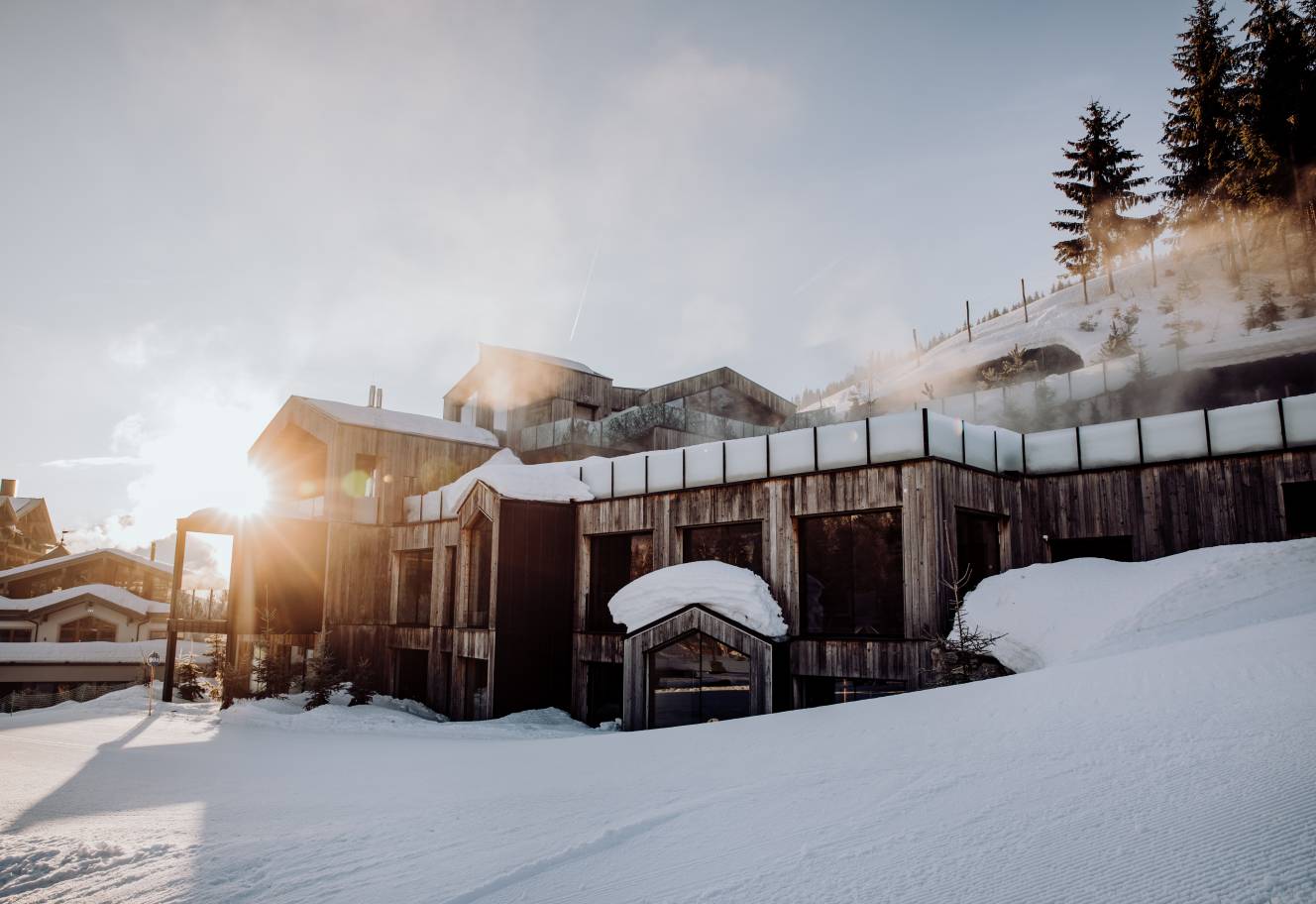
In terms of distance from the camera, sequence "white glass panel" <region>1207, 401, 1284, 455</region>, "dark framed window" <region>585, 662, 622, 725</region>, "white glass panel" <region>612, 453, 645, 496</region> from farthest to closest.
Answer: "white glass panel" <region>612, 453, 645, 496</region> < "dark framed window" <region>585, 662, 622, 725</region> < "white glass panel" <region>1207, 401, 1284, 455</region>

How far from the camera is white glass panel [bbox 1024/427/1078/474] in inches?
681

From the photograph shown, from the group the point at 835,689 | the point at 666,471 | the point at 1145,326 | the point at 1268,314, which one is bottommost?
the point at 835,689

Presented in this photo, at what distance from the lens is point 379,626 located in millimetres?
25938

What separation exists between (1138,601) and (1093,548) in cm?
590

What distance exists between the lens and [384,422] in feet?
89.2

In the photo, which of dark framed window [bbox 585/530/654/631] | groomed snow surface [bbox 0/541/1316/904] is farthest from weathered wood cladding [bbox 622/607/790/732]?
groomed snow surface [bbox 0/541/1316/904]

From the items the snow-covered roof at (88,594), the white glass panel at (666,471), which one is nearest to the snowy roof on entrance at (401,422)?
the white glass panel at (666,471)

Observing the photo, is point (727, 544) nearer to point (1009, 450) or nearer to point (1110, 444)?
point (1009, 450)

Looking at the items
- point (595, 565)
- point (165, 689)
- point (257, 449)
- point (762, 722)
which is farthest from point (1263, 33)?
point (165, 689)

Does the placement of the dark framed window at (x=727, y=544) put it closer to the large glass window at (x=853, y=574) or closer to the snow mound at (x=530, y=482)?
the large glass window at (x=853, y=574)

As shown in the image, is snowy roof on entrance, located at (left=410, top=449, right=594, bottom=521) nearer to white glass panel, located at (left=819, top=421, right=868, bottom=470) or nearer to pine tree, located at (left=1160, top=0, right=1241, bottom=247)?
white glass panel, located at (left=819, top=421, right=868, bottom=470)

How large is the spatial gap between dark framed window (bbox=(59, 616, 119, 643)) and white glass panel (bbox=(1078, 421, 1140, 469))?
42310 mm

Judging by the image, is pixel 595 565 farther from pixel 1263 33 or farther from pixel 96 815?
pixel 1263 33

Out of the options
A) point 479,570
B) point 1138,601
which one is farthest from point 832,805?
point 479,570
